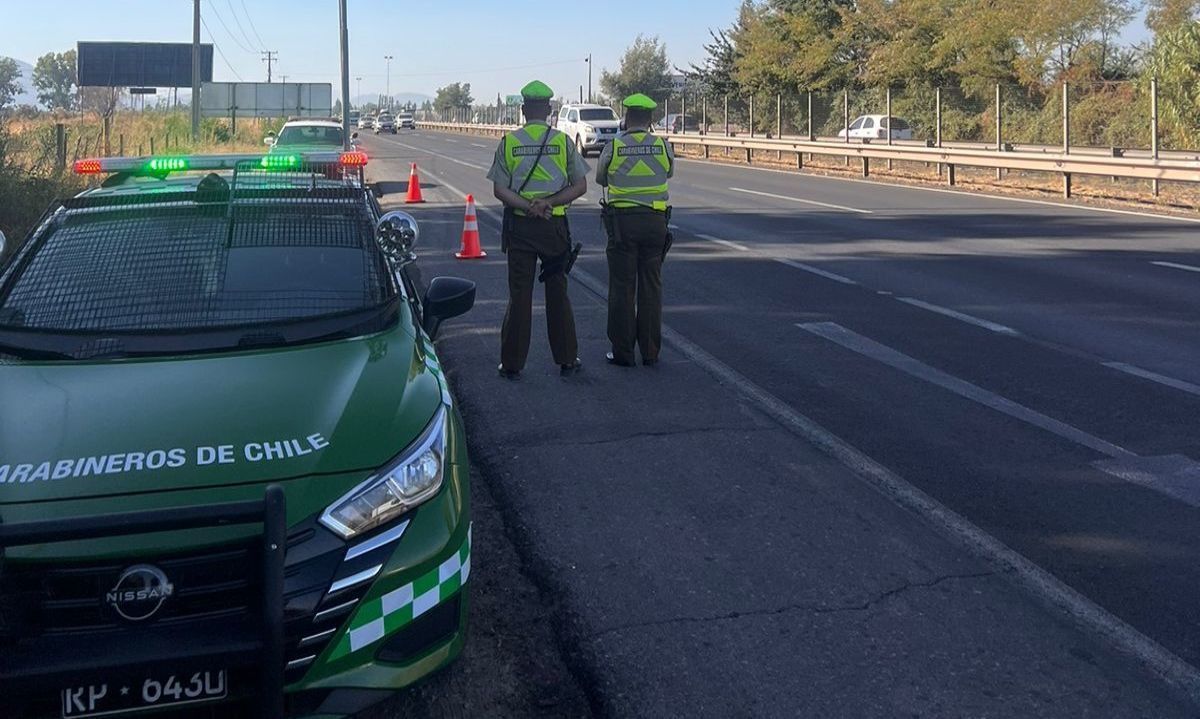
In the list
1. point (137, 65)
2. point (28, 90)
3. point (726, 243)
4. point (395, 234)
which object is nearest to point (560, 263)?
point (395, 234)

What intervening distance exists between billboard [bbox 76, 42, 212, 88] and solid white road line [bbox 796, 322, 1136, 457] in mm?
73210

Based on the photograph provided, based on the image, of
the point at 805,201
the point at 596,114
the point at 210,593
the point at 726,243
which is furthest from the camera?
the point at 596,114

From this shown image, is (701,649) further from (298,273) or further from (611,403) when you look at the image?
(611,403)

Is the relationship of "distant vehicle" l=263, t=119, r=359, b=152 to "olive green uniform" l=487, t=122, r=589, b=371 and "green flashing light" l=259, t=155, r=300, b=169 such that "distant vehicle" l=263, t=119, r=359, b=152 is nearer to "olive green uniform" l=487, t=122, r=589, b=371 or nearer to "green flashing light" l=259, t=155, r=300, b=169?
"olive green uniform" l=487, t=122, r=589, b=371

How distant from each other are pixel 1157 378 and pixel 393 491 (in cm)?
640

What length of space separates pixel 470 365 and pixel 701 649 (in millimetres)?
4818

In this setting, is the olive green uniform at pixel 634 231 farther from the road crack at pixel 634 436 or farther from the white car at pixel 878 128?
the white car at pixel 878 128

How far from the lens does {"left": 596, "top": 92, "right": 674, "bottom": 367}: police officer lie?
8.28 m

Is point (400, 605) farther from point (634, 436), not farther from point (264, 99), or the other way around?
point (264, 99)

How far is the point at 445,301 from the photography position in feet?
16.6

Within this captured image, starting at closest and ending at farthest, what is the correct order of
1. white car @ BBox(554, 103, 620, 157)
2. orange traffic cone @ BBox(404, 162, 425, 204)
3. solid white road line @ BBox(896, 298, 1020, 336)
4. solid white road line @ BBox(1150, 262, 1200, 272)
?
solid white road line @ BBox(896, 298, 1020, 336) < solid white road line @ BBox(1150, 262, 1200, 272) < orange traffic cone @ BBox(404, 162, 425, 204) < white car @ BBox(554, 103, 620, 157)

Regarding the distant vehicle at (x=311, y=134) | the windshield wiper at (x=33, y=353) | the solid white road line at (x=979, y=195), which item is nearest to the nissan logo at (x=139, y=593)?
the windshield wiper at (x=33, y=353)

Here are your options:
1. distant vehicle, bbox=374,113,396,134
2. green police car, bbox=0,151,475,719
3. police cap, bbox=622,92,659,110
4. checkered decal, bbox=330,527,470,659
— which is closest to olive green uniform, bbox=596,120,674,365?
police cap, bbox=622,92,659,110

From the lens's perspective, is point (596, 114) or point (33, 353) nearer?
point (33, 353)
